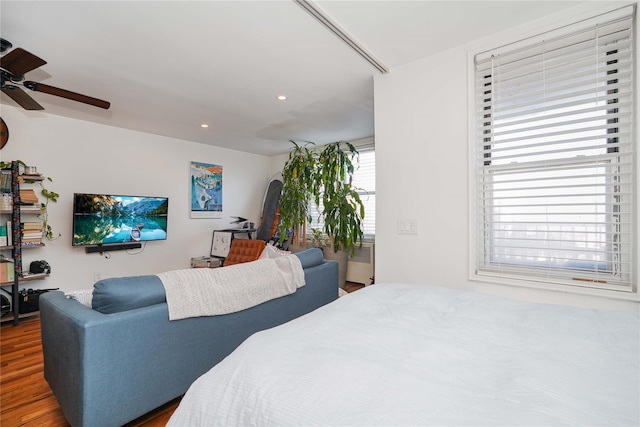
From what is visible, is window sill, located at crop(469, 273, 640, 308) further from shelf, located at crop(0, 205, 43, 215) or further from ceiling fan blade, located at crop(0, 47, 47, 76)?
shelf, located at crop(0, 205, 43, 215)

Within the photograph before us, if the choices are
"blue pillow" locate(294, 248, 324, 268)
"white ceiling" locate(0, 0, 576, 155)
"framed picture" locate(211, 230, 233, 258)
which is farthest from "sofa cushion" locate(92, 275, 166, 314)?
"framed picture" locate(211, 230, 233, 258)

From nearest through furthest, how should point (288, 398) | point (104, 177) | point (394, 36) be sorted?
point (288, 398) → point (394, 36) → point (104, 177)

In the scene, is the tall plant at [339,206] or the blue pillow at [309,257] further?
the tall plant at [339,206]

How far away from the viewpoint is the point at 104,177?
13.1 feet

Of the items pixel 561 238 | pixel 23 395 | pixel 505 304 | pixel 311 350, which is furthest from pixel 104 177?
pixel 561 238

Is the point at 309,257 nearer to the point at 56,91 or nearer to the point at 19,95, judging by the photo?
the point at 56,91

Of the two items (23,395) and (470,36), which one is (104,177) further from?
(470,36)

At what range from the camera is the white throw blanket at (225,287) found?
1.70 meters

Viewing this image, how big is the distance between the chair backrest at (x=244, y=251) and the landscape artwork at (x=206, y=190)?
2.81 feet

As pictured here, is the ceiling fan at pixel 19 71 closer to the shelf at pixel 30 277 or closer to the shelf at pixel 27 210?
the shelf at pixel 27 210

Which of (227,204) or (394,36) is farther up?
(394,36)

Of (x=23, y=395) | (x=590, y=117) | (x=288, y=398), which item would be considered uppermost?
(x=590, y=117)

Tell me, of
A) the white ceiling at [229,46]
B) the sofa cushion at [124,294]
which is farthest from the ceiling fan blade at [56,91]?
the sofa cushion at [124,294]

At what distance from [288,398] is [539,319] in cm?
110
